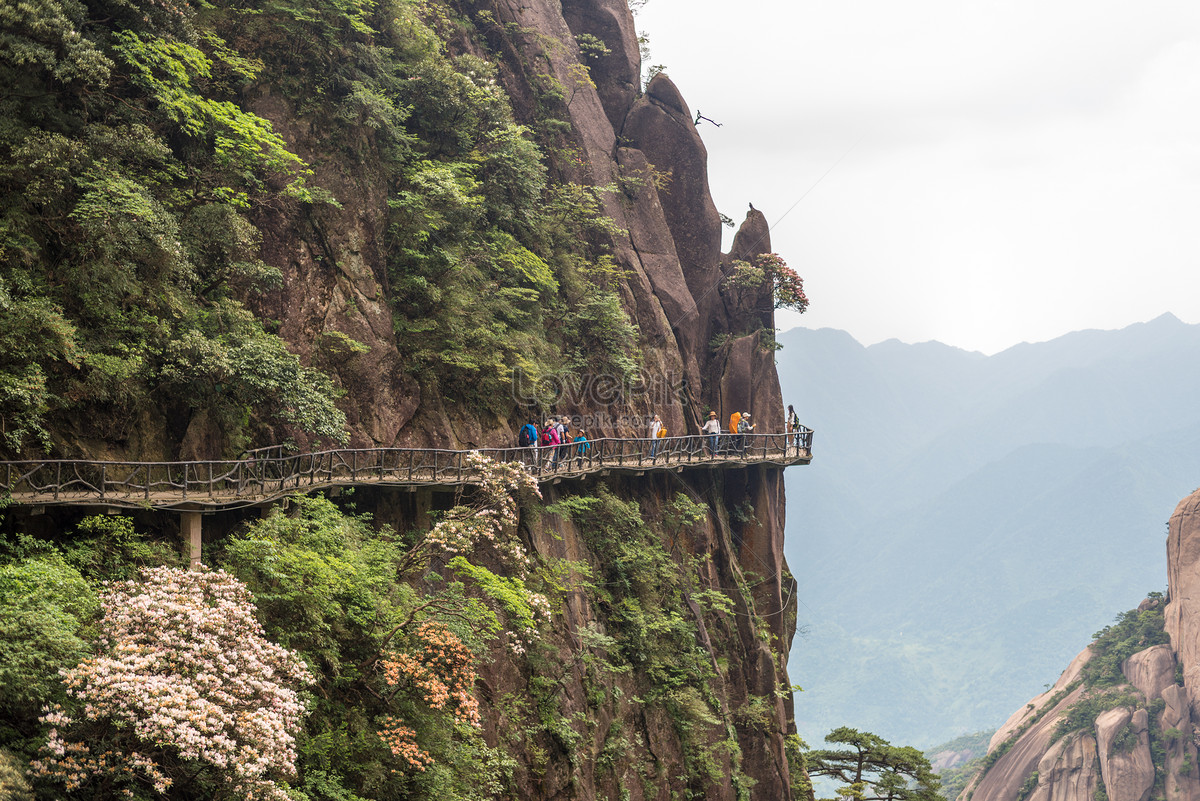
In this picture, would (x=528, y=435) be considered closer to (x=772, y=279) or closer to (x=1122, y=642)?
(x=772, y=279)

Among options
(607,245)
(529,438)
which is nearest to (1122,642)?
(607,245)

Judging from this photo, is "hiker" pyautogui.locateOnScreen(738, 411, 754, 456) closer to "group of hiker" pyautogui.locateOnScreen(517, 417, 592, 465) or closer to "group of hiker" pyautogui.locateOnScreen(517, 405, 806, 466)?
"group of hiker" pyautogui.locateOnScreen(517, 405, 806, 466)

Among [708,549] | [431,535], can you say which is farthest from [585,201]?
[431,535]

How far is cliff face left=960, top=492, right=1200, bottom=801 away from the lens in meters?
47.9

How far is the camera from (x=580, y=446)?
71.2 ft

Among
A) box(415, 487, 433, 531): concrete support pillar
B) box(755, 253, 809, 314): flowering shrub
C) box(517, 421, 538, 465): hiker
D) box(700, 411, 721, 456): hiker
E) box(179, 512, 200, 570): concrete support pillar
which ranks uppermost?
box(755, 253, 809, 314): flowering shrub

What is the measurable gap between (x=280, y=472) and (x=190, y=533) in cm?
199

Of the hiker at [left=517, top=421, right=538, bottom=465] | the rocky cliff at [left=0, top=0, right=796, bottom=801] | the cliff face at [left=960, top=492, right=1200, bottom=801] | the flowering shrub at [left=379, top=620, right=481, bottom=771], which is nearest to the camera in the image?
the flowering shrub at [left=379, top=620, right=481, bottom=771]

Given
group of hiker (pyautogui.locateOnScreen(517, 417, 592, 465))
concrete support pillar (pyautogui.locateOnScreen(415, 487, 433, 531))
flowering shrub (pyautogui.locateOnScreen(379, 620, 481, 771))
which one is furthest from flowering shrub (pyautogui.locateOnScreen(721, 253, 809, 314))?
flowering shrub (pyautogui.locateOnScreen(379, 620, 481, 771))

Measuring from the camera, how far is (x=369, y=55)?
793 inches

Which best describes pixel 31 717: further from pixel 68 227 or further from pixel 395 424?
pixel 395 424

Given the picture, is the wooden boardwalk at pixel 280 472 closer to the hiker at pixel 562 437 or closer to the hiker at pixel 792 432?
the hiker at pixel 562 437

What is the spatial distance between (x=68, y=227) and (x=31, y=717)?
7895 mm

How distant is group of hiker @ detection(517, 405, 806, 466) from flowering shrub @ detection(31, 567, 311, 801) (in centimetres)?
925
